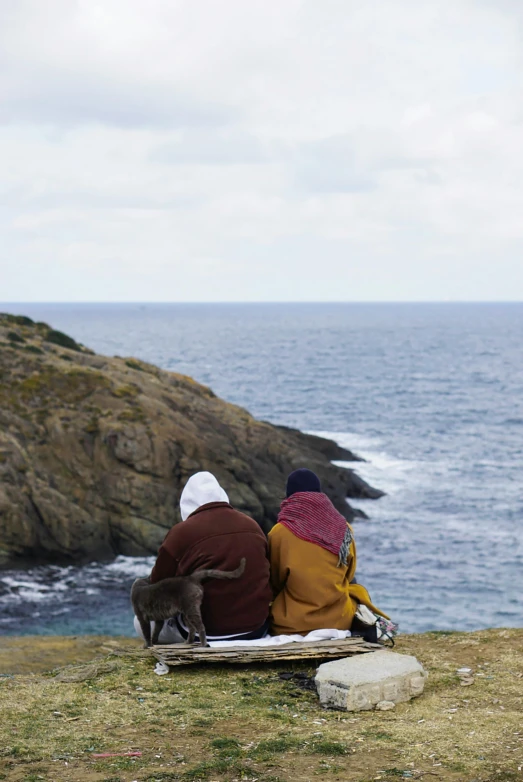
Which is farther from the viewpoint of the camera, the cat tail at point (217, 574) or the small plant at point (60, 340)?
the small plant at point (60, 340)

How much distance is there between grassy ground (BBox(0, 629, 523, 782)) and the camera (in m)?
6.45

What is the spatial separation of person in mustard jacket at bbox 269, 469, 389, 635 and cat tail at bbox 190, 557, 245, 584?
577 mm

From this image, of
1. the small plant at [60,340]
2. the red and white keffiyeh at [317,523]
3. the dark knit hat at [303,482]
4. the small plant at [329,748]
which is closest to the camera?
the small plant at [329,748]

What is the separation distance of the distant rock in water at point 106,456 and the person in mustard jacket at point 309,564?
67.6ft

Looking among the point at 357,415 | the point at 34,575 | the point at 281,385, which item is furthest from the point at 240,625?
the point at 281,385

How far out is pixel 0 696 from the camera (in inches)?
348

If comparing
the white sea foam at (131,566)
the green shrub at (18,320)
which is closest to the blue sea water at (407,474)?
the white sea foam at (131,566)

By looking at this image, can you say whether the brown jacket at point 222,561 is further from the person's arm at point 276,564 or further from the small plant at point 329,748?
the small plant at point 329,748

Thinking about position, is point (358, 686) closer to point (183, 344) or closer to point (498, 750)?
point (498, 750)

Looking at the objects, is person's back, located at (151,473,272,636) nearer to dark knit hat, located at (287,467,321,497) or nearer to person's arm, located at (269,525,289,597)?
person's arm, located at (269,525,289,597)

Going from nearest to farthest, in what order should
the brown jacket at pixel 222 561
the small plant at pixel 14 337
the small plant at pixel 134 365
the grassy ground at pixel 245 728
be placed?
1. the grassy ground at pixel 245 728
2. the brown jacket at pixel 222 561
3. the small plant at pixel 14 337
4. the small plant at pixel 134 365

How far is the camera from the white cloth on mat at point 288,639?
9.10 m

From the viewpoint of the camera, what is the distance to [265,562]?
9.14 metres

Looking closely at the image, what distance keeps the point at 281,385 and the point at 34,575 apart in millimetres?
64095
